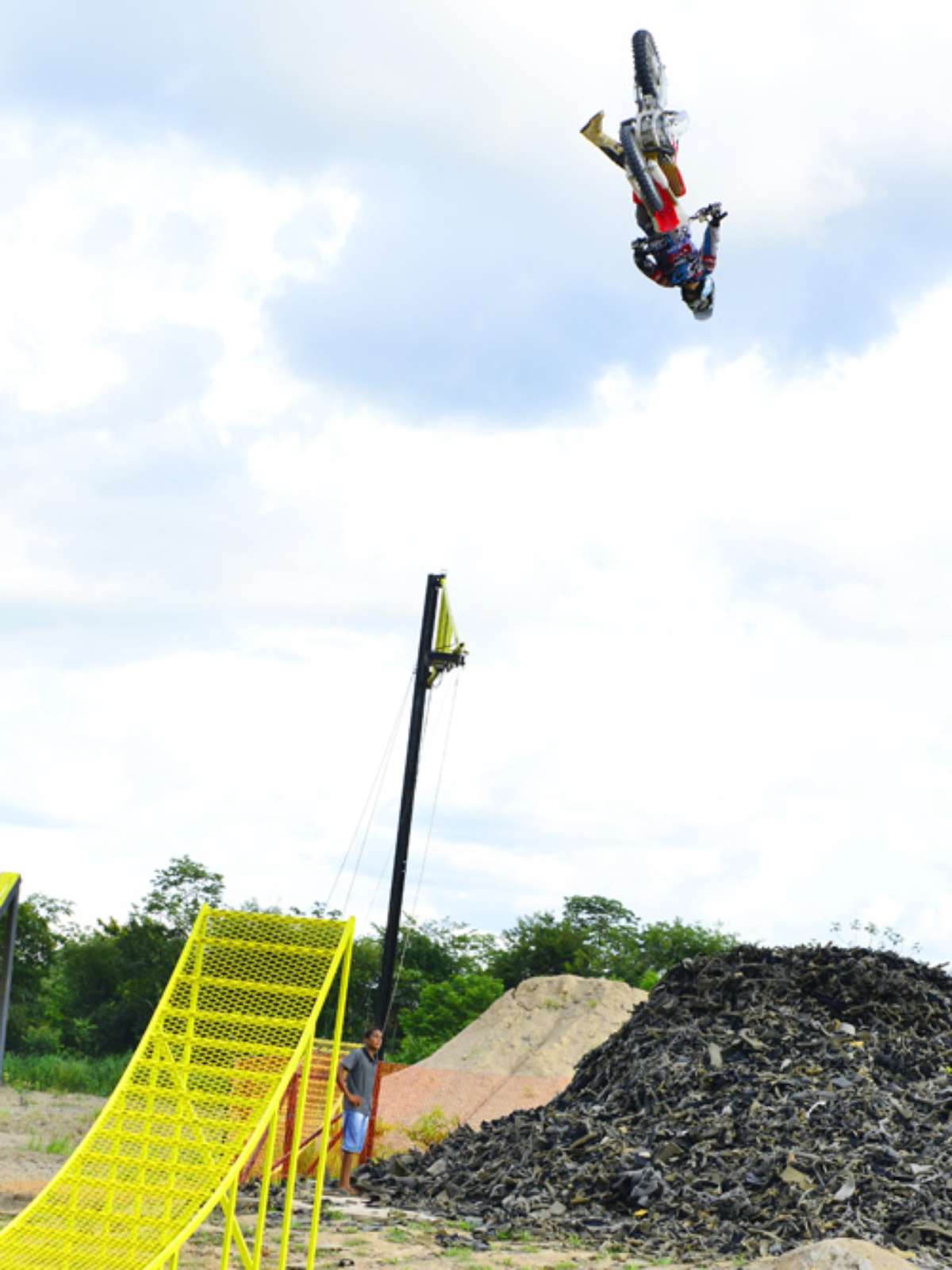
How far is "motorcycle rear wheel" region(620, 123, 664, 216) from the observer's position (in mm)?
11938

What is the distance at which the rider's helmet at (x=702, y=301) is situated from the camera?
13133 millimetres

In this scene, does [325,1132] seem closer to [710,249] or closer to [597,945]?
[710,249]

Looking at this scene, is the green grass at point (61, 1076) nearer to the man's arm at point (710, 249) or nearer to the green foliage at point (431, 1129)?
the green foliage at point (431, 1129)

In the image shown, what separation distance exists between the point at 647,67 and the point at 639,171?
858 mm

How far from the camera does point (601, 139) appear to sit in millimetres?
12203

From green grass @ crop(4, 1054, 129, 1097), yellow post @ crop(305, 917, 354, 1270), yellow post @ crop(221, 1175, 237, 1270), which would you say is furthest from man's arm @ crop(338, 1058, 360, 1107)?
green grass @ crop(4, 1054, 129, 1097)

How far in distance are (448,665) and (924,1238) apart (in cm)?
981

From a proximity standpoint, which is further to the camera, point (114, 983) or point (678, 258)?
point (114, 983)

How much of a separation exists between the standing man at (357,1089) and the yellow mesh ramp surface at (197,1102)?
1.60 meters

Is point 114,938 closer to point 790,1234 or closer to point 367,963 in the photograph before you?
point 367,963

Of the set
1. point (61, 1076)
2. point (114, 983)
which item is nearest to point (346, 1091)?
point (61, 1076)

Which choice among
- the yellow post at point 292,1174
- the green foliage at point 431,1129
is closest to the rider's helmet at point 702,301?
the yellow post at point 292,1174

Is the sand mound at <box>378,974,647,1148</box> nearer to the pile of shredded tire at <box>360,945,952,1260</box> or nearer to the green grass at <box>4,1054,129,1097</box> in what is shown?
the pile of shredded tire at <box>360,945,952,1260</box>

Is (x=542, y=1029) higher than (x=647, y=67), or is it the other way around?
(x=647, y=67)
